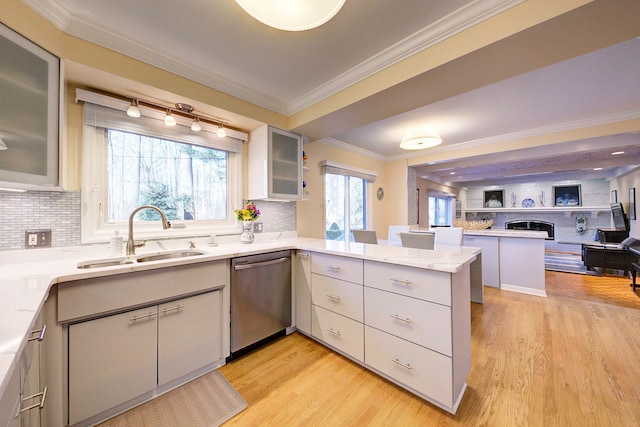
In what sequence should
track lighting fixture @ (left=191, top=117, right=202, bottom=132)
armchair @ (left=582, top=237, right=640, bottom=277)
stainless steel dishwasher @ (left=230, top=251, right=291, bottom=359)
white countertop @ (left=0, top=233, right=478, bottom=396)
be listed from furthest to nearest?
armchair @ (left=582, top=237, right=640, bottom=277) → track lighting fixture @ (left=191, top=117, right=202, bottom=132) → stainless steel dishwasher @ (left=230, top=251, right=291, bottom=359) → white countertop @ (left=0, top=233, right=478, bottom=396)

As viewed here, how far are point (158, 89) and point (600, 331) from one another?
4.50m

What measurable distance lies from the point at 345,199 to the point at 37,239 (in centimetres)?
355

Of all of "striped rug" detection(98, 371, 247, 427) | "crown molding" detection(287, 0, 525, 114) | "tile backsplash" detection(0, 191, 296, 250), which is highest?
"crown molding" detection(287, 0, 525, 114)

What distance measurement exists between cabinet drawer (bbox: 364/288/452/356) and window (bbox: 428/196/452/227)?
616 centimetres

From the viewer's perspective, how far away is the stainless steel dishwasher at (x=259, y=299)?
189 centimetres

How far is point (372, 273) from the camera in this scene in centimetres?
170

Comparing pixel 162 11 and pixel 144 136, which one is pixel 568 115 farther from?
pixel 144 136

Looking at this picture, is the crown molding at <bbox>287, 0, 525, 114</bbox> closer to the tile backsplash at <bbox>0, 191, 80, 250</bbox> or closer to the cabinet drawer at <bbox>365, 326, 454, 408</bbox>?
the cabinet drawer at <bbox>365, 326, 454, 408</bbox>

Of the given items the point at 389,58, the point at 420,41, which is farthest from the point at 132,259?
the point at 420,41

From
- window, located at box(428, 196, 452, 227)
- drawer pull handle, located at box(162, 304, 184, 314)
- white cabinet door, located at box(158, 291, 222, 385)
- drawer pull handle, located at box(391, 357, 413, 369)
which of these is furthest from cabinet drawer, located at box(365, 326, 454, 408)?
window, located at box(428, 196, 452, 227)

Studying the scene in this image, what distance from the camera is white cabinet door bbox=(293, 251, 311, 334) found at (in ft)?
7.18

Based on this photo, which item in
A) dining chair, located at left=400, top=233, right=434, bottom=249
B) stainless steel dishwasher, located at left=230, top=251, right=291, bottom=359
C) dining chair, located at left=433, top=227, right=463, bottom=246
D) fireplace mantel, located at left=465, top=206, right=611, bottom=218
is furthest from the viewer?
fireplace mantel, located at left=465, top=206, right=611, bottom=218

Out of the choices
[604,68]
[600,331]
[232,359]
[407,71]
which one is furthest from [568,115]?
[232,359]

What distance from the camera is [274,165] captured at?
102 inches
